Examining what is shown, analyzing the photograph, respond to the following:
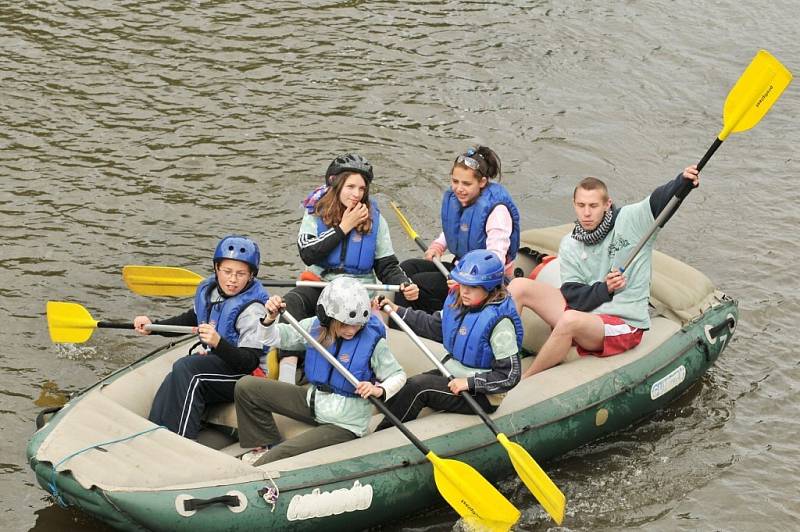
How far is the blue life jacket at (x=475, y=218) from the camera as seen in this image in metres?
6.88

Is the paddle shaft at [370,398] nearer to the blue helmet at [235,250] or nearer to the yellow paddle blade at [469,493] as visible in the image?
the yellow paddle blade at [469,493]

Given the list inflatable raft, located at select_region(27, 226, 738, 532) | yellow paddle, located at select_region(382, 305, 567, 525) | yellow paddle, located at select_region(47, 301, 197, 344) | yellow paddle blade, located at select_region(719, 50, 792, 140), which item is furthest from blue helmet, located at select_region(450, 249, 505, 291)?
yellow paddle, located at select_region(47, 301, 197, 344)

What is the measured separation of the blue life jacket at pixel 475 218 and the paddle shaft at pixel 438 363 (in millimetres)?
919

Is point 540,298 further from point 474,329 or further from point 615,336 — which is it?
point 474,329

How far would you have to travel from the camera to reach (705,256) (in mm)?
→ 9055

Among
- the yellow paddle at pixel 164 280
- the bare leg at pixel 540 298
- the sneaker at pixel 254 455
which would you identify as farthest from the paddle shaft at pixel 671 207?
the sneaker at pixel 254 455

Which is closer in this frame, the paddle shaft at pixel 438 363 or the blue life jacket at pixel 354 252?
the paddle shaft at pixel 438 363

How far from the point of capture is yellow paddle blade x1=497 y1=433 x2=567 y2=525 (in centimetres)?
561

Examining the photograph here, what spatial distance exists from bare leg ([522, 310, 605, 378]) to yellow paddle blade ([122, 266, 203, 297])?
2.00 meters

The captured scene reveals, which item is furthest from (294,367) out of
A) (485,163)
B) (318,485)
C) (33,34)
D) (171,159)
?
(33,34)

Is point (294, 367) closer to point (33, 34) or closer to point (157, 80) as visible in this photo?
point (157, 80)

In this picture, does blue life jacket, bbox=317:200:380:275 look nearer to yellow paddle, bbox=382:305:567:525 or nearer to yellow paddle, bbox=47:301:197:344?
yellow paddle, bbox=382:305:567:525

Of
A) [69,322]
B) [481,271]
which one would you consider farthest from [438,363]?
[69,322]

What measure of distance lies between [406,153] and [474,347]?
177 inches
